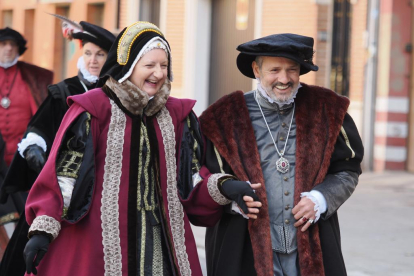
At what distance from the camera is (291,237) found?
3.87 metres

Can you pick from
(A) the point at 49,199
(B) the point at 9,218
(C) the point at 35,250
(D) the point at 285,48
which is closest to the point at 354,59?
(B) the point at 9,218

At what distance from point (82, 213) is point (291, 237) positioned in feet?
3.27

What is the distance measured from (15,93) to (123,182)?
3255 millimetres

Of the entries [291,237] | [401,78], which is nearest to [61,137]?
[291,237]

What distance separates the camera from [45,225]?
3.50 m

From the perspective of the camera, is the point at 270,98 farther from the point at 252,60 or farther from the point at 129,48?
the point at 129,48

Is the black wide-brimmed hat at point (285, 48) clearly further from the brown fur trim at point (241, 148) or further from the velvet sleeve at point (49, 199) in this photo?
the velvet sleeve at point (49, 199)

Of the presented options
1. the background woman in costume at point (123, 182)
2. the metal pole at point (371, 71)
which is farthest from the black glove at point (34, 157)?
the metal pole at point (371, 71)

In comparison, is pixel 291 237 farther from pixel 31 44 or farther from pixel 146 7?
pixel 31 44

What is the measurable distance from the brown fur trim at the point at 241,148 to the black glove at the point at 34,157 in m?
1.30

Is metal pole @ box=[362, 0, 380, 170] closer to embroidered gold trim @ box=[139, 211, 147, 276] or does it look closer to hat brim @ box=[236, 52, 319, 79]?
hat brim @ box=[236, 52, 319, 79]

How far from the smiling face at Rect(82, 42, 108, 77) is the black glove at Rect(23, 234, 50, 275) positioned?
185 centimetres

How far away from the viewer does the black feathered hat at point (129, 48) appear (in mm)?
3742

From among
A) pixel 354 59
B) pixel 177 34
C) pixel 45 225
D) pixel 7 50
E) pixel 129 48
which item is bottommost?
pixel 45 225
